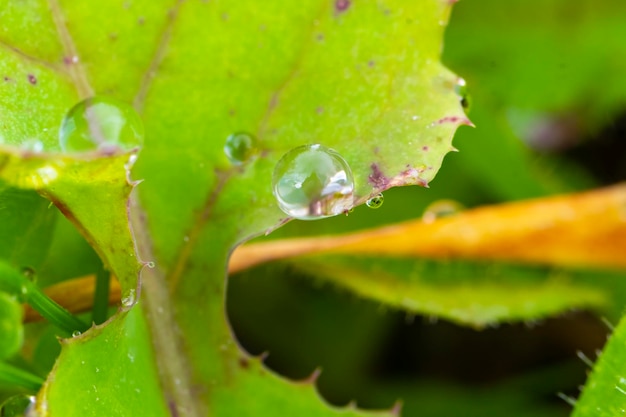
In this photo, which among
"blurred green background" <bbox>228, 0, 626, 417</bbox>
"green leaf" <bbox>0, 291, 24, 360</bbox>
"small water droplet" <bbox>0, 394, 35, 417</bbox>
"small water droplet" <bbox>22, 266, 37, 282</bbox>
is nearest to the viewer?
"green leaf" <bbox>0, 291, 24, 360</bbox>

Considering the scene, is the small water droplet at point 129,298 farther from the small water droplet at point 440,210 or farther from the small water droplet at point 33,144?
the small water droplet at point 440,210

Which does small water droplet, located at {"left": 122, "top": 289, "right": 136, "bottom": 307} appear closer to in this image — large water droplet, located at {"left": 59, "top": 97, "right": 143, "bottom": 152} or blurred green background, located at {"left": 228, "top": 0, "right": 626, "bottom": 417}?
large water droplet, located at {"left": 59, "top": 97, "right": 143, "bottom": 152}

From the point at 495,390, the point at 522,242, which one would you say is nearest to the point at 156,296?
the point at 522,242

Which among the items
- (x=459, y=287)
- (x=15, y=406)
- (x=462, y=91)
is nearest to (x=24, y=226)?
(x=15, y=406)

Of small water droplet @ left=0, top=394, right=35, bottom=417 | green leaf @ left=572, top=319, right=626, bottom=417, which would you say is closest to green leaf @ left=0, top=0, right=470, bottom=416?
small water droplet @ left=0, top=394, right=35, bottom=417

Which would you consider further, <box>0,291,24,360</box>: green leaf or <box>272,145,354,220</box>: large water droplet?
<box>272,145,354,220</box>: large water droplet

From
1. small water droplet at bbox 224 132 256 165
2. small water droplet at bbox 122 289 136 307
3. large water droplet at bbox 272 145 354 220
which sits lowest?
small water droplet at bbox 122 289 136 307
